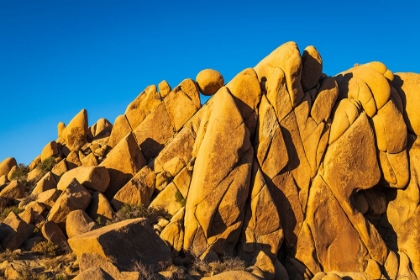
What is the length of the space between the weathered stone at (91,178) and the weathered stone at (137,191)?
1219mm

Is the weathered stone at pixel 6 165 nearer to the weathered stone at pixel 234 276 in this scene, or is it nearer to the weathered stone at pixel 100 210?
the weathered stone at pixel 100 210

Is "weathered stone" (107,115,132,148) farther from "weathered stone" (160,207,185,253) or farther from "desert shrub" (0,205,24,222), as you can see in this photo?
"weathered stone" (160,207,185,253)

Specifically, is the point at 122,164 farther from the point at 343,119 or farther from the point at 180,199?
the point at 343,119

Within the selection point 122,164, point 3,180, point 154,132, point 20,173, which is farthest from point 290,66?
point 3,180

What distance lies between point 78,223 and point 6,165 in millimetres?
17490

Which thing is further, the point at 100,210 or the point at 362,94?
the point at 362,94

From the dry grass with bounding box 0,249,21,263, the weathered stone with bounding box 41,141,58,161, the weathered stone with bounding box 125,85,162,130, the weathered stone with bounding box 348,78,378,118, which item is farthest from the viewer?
the weathered stone with bounding box 41,141,58,161

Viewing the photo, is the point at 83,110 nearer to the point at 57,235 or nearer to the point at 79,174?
the point at 79,174

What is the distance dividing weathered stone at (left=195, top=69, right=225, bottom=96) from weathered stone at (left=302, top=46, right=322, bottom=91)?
6583 mm

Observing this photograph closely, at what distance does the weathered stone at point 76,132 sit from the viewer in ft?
109

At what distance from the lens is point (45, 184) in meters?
27.8

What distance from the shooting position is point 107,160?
94.4ft

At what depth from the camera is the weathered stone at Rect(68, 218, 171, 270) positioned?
18641 millimetres

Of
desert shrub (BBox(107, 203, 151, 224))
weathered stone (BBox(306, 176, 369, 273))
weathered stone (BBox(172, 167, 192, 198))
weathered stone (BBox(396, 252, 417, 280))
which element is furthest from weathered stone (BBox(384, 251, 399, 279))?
desert shrub (BBox(107, 203, 151, 224))
